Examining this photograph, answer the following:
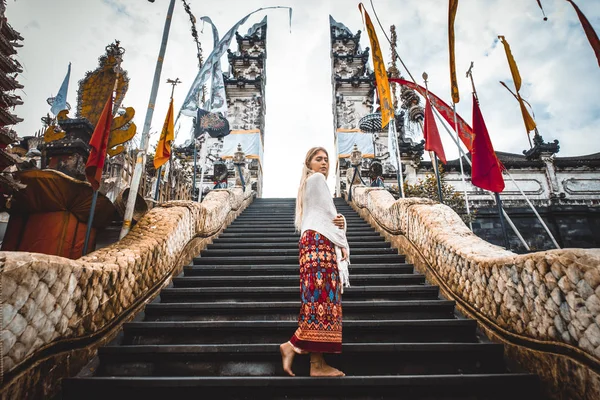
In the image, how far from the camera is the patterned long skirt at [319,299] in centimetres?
200

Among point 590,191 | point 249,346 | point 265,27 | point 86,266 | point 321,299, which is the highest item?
point 265,27

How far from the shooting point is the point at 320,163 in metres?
2.45

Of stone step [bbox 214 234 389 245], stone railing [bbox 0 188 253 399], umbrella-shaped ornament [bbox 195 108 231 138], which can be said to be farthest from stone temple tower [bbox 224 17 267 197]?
stone railing [bbox 0 188 253 399]

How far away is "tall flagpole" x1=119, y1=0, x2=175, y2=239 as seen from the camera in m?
3.93

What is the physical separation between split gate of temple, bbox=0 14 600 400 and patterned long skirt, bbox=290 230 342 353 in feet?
0.82

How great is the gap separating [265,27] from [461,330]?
22902 mm

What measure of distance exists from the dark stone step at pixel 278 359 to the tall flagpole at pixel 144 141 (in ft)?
5.81

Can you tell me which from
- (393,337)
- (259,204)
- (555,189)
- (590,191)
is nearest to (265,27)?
(259,204)

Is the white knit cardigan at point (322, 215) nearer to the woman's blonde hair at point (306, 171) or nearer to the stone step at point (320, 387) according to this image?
the woman's blonde hair at point (306, 171)

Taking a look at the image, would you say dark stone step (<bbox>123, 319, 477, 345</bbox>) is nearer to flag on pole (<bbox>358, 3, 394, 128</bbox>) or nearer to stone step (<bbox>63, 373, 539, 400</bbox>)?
stone step (<bbox>63, 373, 539, 400</bbox>)

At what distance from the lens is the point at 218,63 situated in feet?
21.8

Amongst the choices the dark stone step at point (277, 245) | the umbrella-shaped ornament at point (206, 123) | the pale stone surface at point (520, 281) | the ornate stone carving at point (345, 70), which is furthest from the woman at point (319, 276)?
the ornate stone carving at point (345, 70)

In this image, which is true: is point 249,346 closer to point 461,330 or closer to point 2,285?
point 2,285

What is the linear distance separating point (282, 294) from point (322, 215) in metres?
1.47
